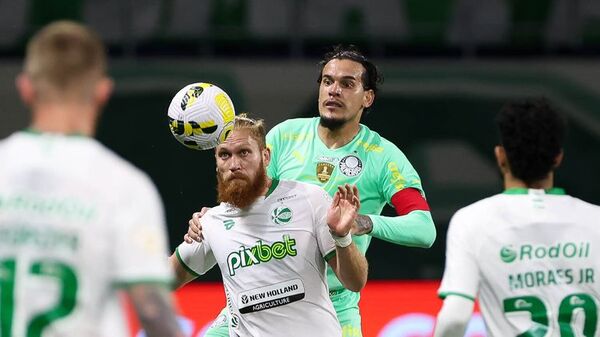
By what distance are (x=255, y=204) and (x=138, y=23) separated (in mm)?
8020

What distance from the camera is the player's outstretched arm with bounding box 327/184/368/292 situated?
5.12 meters

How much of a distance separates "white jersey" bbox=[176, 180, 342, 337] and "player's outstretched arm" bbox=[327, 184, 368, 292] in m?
0.18

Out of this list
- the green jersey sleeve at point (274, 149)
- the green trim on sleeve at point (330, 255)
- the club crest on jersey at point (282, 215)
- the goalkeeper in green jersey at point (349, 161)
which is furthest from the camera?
the green jersey sleeve at point (274, 149)

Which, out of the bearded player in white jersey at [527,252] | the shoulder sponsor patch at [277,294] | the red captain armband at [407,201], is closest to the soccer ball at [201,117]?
the shoulder sponsor patch at [277,294]

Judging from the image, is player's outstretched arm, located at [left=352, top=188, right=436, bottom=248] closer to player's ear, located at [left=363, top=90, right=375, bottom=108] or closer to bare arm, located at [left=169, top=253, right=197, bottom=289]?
player's ear, located at [left=363, top=90, right=375, bottom=108]

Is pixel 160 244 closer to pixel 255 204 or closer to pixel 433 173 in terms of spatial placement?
pixel 255 204

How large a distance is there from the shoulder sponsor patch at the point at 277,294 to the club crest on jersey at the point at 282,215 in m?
0.28

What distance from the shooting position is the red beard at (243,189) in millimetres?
5766

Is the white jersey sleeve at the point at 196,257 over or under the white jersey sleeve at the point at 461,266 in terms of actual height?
under

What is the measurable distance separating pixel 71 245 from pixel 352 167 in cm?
324

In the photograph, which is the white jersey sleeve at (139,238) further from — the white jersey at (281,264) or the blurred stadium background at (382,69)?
the blurred stadium background at (382,69)

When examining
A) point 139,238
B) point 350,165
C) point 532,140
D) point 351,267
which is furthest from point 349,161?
point 139,238

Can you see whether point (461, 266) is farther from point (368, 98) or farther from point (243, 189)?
point (368, 98)

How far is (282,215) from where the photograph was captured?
225 inches
